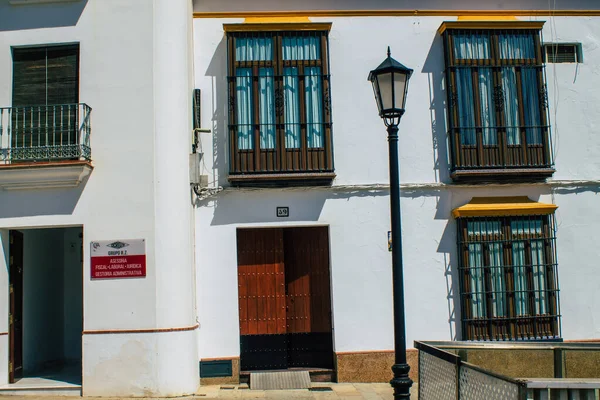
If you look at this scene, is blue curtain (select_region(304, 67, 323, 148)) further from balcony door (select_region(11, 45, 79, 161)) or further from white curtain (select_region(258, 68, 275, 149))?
balcony door (select_region(11, 45, 79, 161))

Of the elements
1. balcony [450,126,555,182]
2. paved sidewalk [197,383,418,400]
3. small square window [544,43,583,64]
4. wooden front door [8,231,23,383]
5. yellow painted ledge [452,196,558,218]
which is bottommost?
paved sidewalk [197,383,418,400]

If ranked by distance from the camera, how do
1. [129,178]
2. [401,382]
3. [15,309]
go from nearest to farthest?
[401,382] < [129,178] < [15,309]

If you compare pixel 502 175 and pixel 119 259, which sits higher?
pixel 502 175

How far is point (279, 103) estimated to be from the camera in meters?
12.1

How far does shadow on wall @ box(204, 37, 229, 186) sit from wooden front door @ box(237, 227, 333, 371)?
1224 mm

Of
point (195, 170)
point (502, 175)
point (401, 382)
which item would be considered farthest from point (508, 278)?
point (195, 170)

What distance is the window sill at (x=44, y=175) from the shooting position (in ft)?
35.4

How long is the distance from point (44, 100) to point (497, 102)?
26.5 ft

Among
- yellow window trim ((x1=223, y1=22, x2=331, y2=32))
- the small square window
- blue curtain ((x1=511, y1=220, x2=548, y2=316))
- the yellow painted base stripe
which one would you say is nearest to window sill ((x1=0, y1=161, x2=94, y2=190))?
yellow window trim ((x1=223, y1=22, x2=331, y2=32))

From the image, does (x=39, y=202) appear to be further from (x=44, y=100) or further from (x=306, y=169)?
(x=306, y=169)

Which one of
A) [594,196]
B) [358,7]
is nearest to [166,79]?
[358,7]

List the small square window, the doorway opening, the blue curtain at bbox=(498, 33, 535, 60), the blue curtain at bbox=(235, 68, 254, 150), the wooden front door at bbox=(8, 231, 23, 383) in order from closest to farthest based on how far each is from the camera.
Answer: the wooden front door at bbox=(8, 231, 23, 383)
the doorway opening
the blue curtain at bbox=(235, 68, 254, 150)
the blue curtain at bbox=(498, 33, 535, 60)
the small square window

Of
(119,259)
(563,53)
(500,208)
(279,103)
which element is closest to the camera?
(119,259)

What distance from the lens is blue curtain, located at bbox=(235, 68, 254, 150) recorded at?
12055 mm
